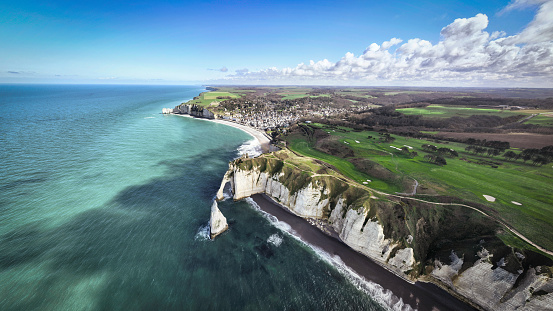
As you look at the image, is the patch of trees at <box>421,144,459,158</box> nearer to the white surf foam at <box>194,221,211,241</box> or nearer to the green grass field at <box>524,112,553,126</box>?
the green grass field at <box>524,112,553,126</box>

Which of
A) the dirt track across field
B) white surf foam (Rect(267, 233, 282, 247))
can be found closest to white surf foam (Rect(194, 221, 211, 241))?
white surf foam (Rect(267, 233, 282, 247))

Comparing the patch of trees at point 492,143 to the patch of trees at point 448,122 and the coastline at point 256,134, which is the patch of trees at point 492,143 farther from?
the coastline at point 256,134

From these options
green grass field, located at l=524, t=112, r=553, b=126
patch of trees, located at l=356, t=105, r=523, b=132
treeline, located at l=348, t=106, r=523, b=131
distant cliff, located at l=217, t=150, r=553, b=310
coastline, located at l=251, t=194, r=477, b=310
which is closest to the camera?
distant cliff, located at l=217, t=150, r=553, b=310

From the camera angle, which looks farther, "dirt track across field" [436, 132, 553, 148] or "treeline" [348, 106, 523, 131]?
"treeline" [348, 106, 523, 131]

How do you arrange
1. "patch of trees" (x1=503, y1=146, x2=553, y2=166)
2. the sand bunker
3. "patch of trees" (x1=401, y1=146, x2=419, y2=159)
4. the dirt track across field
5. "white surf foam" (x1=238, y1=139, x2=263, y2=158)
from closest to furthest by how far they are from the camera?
the sand bunker
"patch of trees" (x1=503, y1=146, x2=553, y2=166)
"patch of trees" (x1=401, y1=146, x2=419, y2=159)
the dirt track across field
"white surf foam" (x1=238, y1=139, x2=263, y2=158)

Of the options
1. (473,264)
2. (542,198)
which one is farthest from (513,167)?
(473,264)

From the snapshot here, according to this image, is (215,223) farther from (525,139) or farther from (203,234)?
(525,139)

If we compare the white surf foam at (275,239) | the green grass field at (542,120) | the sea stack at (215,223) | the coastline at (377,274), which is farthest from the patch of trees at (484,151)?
the sea stack at (215,223)
